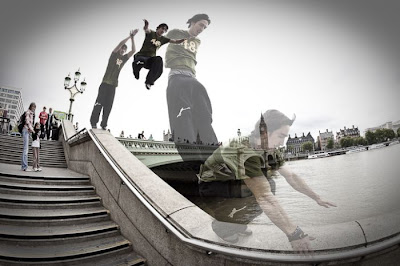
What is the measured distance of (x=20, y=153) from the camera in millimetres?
6020

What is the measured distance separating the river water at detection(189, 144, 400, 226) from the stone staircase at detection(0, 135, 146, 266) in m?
2.29

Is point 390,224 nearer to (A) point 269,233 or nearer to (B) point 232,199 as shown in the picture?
(A) point 269,233

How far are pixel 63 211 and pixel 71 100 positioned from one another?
33.6 feet

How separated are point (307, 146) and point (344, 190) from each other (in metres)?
14.4

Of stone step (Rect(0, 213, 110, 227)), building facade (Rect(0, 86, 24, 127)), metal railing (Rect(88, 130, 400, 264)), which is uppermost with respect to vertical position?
building facade (Rect(0, 86, 24, 127))

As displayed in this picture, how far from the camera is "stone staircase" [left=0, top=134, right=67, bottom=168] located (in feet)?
18.2

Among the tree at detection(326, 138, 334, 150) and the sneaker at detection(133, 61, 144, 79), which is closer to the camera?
the tree at detection(326, 138, 334, 150)

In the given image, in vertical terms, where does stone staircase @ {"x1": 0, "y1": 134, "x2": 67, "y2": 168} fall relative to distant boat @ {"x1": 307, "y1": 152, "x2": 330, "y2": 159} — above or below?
above

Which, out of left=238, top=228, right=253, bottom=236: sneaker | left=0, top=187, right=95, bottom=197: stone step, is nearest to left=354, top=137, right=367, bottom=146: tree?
left=238, top=228, right=253, bottom=236: sneaker

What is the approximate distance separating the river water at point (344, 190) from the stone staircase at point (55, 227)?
2.29 m

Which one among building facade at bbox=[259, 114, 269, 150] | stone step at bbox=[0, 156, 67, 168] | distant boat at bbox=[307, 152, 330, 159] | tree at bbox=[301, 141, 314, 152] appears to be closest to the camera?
building facade at bbox=[259, 114, 269, 150]

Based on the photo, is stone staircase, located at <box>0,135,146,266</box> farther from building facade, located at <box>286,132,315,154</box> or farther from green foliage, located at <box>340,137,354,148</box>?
green foliage, located at <box>340,137,354,148</box>

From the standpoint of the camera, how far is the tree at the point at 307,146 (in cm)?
193

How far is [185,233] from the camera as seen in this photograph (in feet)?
5.70
